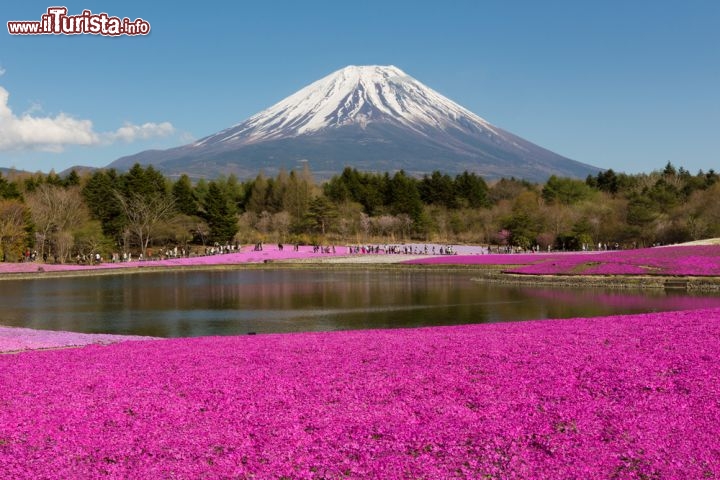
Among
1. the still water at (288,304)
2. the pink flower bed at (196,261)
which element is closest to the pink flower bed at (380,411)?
the still water at (288,304)

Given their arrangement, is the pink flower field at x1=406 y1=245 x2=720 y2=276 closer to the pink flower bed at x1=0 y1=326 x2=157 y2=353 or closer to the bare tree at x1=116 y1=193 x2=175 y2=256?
the pink flower bed at x1=0 y1=326 x2=157 y2=353

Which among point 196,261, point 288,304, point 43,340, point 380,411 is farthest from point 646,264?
point 196,261

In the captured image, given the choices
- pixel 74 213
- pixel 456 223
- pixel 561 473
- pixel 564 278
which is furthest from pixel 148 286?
pixel 456 223

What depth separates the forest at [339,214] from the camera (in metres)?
72.2

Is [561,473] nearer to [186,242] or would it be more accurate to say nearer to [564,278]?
[564,278]

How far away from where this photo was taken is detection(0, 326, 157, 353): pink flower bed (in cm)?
1936

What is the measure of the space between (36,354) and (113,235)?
6872cm

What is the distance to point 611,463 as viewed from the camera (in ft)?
26.7

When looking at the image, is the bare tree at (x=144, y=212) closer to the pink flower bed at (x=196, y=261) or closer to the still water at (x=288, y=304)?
the pink flower bed at (x=196, y=261)

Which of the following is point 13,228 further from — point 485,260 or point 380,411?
point 380,411

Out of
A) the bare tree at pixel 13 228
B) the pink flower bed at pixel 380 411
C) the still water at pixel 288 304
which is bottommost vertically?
the still water at pixel 288 304

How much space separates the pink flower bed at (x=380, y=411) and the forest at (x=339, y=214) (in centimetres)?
5880

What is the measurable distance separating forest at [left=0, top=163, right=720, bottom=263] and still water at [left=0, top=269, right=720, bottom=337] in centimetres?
2544

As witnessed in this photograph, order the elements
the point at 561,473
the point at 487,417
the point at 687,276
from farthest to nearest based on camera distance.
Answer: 1. the point at 687,276
2. the point at 487,417
3. the point at 561,473
